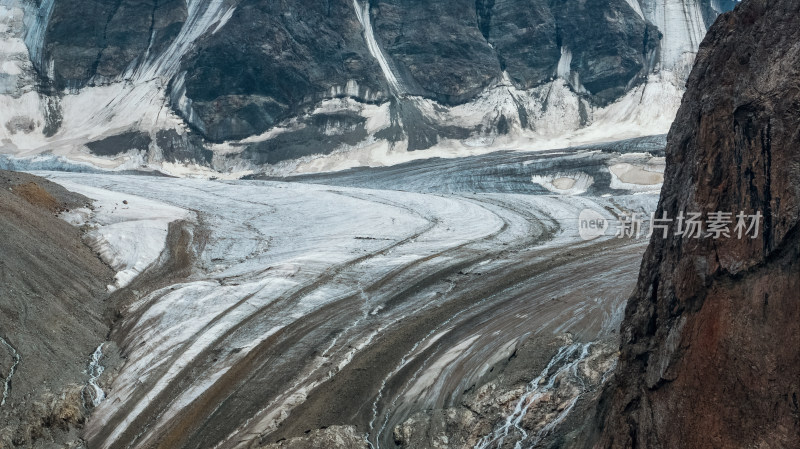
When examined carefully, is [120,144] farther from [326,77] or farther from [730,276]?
[730,276]

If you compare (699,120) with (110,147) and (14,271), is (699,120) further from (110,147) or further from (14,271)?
(110,147)

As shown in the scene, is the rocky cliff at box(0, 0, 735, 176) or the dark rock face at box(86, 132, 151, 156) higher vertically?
the rocky cliff at box(0, 0, 735, 176)

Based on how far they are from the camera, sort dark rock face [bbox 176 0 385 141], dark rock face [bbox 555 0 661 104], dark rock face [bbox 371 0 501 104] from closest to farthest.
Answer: dark rock face [bbox 176 0 385 141]
dark rock face [bbox 371 0 501 104]
dark rock face [bbox 555 0 661 104]

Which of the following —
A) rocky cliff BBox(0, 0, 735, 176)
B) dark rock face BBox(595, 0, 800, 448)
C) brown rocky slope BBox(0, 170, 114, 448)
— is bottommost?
brown rocky slope BBox(0, 170, 114, 448)

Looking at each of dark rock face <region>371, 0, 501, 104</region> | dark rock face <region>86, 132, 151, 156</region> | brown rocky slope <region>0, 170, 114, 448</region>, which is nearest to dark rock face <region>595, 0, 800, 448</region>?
brown rocky slope <region>0, 170, 114, 448</region>

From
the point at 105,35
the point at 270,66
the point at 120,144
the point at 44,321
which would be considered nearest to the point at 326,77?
the point at 270,66

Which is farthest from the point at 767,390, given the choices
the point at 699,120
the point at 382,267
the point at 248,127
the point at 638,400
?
the point at 248,127

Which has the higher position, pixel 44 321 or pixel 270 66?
pixel 270 66

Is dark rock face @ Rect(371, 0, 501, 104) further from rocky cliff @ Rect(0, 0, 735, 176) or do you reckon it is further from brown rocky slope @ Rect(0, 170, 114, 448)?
brown rocky slope @ Rect(0, 170, 114, 448)
